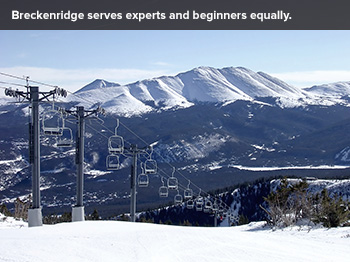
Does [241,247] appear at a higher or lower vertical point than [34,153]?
lower

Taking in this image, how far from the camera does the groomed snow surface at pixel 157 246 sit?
12891mm

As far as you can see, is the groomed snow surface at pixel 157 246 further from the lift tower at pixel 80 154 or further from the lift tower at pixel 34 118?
the lift tower at pixel 80 154

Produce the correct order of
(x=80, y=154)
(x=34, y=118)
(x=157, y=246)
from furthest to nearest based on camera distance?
(x=80, y=154) → (x=34, y=118) → (x=157, y=246)

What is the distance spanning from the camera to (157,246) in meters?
14.8

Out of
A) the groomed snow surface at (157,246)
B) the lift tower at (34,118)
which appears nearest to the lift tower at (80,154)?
the lift tower at (34,118)

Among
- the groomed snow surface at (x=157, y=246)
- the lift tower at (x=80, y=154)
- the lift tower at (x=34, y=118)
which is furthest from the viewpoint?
the lift tower at (x=80, y=154)

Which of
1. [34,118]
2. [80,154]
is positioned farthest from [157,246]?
[80,154]

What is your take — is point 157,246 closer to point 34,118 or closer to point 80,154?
point 34,118

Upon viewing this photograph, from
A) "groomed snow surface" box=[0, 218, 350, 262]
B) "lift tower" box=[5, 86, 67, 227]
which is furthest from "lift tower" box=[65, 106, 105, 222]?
"groomed snow surface" box=[0, 218, 350, 262]

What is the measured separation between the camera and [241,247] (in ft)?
49.1

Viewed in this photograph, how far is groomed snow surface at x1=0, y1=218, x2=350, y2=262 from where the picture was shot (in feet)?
42.3

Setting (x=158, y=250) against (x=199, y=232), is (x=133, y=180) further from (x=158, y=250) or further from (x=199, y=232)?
(x=158, y=250)

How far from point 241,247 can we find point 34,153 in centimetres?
965

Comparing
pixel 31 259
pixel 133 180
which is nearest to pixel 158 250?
pixel 31 259
